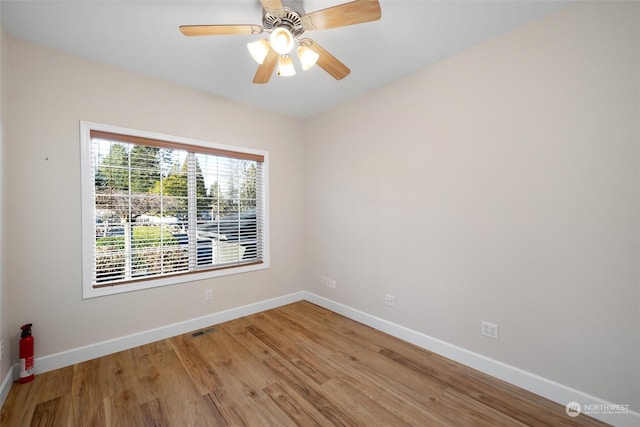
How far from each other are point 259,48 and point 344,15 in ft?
2.03

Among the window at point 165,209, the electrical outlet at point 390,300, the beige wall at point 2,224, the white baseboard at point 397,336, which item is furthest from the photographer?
the electrical outlet at point 390,300

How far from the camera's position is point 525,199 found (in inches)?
76.8

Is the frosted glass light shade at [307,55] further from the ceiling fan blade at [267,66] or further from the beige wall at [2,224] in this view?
the beige wall at [2,224]

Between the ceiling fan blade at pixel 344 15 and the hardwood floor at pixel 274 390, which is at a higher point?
the ceiling fan blade at pixel 344 15

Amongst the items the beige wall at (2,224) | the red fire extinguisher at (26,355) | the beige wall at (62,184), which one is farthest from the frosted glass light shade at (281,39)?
the red fire extinguisher at (26,355)

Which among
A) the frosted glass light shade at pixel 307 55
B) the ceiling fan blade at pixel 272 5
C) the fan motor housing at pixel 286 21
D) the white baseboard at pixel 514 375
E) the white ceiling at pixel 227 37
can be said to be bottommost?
the white baseboard at pixel 514 375

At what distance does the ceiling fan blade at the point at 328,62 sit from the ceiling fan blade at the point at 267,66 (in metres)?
0.26

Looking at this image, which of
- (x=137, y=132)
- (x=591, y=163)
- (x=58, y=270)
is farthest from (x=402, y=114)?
(x=58, y=270)

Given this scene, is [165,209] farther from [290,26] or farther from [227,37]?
[290,26]

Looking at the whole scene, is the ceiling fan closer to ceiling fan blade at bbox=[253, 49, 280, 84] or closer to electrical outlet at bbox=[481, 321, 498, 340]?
ceiling fan blade at bbox=[253, 49, 280, 84]

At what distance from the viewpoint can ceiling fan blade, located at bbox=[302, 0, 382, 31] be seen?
1.41 metres

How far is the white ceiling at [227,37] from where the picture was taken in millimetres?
1782

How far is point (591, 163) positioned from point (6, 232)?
13.7 ft

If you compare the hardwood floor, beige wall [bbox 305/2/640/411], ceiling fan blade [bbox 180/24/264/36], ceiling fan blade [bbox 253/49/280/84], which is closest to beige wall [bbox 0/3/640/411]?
beige wall [bbox 305/2/640/411]
